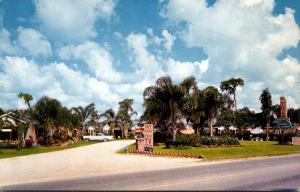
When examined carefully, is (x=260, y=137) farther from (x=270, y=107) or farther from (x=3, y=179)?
(x=3, y=179)

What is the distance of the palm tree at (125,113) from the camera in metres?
101

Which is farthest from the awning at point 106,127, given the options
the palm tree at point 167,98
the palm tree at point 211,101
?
the palm tree at point 167,98

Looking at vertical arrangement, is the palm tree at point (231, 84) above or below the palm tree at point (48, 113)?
above

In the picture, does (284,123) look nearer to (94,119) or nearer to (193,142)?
(193,142)

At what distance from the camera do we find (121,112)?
10250 centimetres

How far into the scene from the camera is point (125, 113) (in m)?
103

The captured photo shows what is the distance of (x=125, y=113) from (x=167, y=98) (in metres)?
61.8

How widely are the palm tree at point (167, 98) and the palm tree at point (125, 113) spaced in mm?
56176

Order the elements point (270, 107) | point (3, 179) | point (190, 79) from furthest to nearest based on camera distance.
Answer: point (270, 107) → point (190, 79) → point (3, 179)

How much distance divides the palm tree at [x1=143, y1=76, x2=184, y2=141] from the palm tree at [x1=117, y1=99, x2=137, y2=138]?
56176mm

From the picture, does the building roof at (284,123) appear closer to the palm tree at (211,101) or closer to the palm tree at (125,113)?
the palm tree at (211,101)

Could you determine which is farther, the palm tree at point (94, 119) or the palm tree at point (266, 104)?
the palm tree at point (94, 119)

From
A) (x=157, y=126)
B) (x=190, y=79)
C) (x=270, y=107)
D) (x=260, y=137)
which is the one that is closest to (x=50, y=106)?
(x=157, y=126)

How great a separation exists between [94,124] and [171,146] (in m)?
69.4
